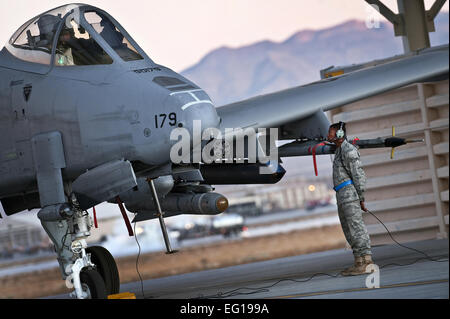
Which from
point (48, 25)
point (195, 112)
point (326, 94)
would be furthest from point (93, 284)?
point (326, 94)

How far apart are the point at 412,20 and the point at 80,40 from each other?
7.98 metres

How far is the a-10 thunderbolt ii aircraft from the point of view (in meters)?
8.96

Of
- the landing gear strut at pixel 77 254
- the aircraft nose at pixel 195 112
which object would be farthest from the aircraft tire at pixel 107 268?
the aircraft nose at pixel 195 112

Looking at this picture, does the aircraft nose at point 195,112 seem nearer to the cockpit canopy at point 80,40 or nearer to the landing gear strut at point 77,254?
the cockpit canopy at point 80,40

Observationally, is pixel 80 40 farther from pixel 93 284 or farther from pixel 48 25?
pixel 93 284

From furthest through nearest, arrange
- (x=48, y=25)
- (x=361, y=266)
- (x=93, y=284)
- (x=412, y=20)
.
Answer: (x=412, y=20) → (x=48, y=25) → (x=361, y=266) → (x=93, y=284)

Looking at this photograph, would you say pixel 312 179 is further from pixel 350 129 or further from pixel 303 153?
pixel 303 153

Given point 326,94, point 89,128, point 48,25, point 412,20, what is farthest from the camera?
point 412,20

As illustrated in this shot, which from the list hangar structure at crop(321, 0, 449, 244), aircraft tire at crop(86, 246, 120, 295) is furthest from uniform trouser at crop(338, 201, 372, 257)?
hangar structure at crop(321, 0, 449, 244)

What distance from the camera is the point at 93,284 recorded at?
8625mm

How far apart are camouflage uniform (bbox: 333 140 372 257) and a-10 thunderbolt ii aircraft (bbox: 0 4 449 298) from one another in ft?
3.80

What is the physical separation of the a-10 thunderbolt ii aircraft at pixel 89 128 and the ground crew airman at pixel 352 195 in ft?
3.76

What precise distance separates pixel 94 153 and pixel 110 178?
21.9 inches
